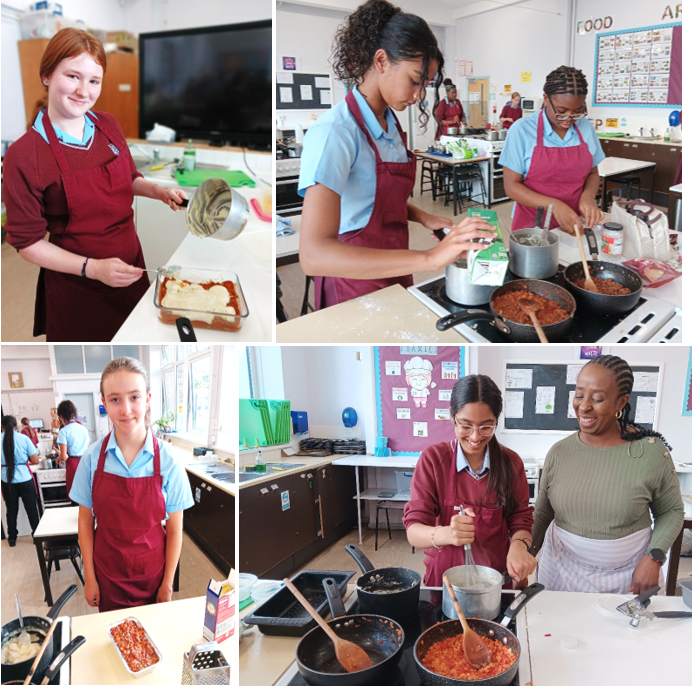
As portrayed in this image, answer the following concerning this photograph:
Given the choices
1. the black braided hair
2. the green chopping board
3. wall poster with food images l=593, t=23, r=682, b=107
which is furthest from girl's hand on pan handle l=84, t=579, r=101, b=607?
wall poster with food images l=593, t=23, r=682, b=107

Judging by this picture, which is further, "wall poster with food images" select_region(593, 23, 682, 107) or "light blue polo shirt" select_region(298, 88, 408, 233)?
"wall poster with food images" select_region(593, 23, 682, 107)

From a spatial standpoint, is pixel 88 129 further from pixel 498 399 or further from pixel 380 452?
pixel 380 452

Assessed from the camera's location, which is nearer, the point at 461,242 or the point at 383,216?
the point at 461,242

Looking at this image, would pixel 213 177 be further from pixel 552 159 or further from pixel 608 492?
pixel 608 492

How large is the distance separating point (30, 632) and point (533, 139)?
2.46 metres

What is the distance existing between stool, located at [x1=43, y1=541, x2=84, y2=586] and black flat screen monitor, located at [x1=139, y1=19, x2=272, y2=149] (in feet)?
10.2

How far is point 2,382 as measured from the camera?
5.29 feet

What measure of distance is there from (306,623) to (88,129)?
1.62 meters

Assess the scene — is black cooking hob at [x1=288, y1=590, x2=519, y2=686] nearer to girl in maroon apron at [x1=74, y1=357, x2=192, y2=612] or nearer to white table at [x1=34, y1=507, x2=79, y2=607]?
girl in maroon apron at [x1=74, y1=357, x2=192, y2=612]

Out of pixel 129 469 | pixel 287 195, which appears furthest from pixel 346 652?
pixel 287 195

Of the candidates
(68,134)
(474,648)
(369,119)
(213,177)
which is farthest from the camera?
(213,177)

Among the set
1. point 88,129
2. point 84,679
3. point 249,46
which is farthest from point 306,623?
point 249,46

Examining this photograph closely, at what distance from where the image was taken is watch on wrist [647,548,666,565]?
1.51 meters

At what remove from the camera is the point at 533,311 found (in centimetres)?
150
